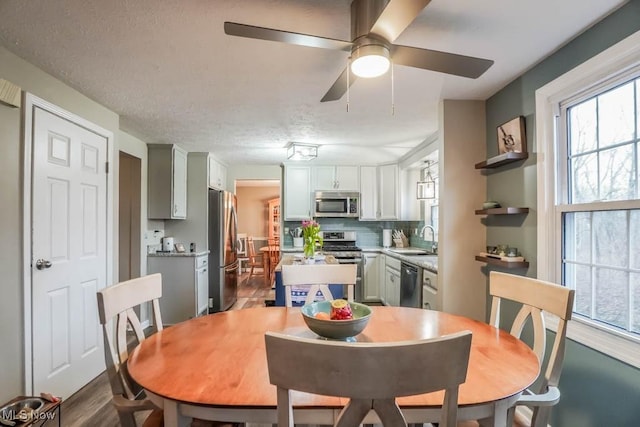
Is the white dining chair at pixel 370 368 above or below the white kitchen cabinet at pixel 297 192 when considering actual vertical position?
below

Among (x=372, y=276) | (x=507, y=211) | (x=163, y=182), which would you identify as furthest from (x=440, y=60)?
(x=372, y=276)

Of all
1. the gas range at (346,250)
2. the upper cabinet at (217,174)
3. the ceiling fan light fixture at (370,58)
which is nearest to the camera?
the ceiling fan light fixture at (370,58)

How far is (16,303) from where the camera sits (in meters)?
1.88

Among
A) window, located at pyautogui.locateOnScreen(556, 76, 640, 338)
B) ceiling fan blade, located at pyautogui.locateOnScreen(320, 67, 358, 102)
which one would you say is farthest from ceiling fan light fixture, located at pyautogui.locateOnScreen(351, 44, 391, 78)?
window, located at pyautogui.locateOnScreen(556, 76, 640, 338)

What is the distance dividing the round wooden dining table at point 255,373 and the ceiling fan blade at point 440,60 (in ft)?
3.90

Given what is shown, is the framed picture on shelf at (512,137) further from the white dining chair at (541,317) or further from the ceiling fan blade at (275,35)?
the ceiling fan blade at (275,35)

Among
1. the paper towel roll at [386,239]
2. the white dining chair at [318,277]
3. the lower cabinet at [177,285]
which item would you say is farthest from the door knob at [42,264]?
the paper towel roll at [386,239]

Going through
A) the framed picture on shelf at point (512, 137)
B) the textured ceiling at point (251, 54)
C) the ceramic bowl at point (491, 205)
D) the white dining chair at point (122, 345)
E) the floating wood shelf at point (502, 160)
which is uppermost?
the textured ceiling at point (251, 54)

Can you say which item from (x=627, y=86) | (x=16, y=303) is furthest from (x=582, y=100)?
(x=16, y=303)

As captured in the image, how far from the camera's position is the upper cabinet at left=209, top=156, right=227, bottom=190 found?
459 centimetres

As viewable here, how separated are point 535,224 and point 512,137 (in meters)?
0.60

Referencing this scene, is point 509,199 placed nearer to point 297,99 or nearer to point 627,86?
point 627,86

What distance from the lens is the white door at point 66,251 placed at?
6.67 ft

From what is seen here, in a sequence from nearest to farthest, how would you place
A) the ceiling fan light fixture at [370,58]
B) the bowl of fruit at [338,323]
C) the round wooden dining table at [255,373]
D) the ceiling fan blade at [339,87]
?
1. the round wooden dining table at [255,373]
2. the bowl of fruit at [338,323]
3. the ceiling fan light fixture at [370,58]
4. the ceiling fan blade at [339,87]
